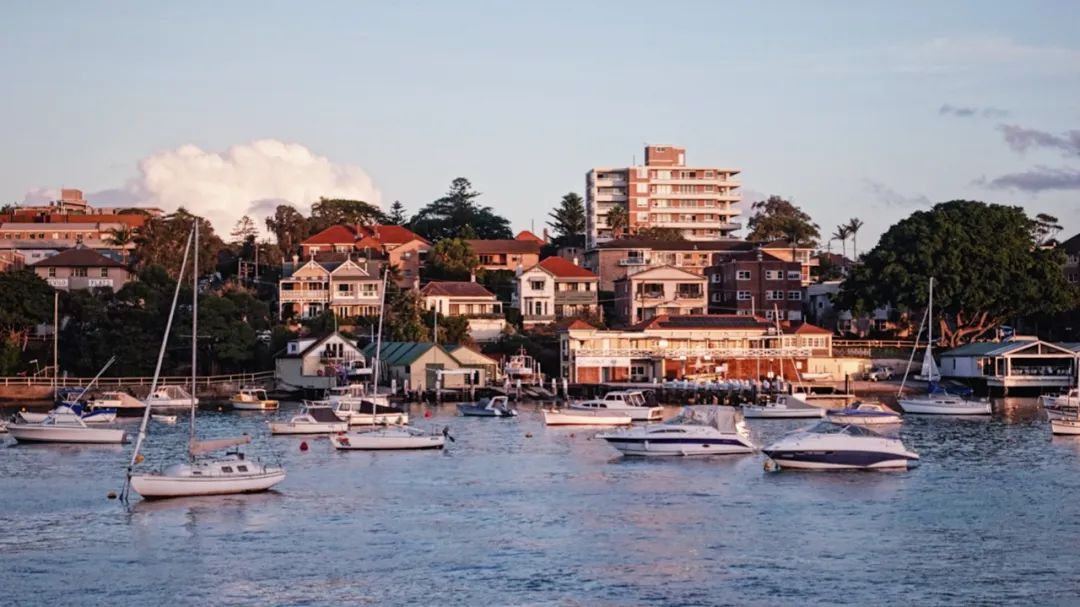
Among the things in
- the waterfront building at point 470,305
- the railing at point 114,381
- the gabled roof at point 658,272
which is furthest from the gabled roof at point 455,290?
the railing at point 114,381

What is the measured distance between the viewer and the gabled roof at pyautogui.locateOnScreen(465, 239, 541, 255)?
153750 mm

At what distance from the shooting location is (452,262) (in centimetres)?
14725

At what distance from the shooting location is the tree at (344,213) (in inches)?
6934

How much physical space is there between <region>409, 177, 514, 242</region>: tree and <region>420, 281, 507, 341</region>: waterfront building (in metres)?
44.5

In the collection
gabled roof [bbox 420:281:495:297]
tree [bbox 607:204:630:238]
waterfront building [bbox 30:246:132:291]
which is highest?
tree [bbox 607:204:630:238]

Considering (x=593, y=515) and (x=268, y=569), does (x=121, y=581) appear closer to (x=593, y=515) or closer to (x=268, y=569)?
(x=268, y=569)

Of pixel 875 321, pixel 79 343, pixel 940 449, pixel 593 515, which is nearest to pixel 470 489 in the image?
pixel 593 515

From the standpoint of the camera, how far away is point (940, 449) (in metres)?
70.9

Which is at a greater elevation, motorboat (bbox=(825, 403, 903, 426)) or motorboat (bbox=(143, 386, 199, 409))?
motorboat (bbox=(143, 386, 199, 409))

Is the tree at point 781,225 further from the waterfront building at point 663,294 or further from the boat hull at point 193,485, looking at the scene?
the boat hull at point 193,485

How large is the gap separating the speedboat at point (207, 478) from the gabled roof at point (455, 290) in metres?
77.2

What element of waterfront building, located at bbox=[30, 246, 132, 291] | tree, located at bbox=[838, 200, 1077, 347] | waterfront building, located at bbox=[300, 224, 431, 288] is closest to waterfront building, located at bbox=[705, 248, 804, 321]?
tree, located at bbox=[838, 200, 1077, 347]

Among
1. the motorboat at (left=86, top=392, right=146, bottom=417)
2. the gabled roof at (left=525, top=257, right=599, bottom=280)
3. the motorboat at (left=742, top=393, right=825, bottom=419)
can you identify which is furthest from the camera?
the gabled roof at (left=525, top=257, right=599, bottom=280)

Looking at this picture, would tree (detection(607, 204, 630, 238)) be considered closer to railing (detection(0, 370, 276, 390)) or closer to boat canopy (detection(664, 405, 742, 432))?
railing (detection(0, 370, 276, 390))
